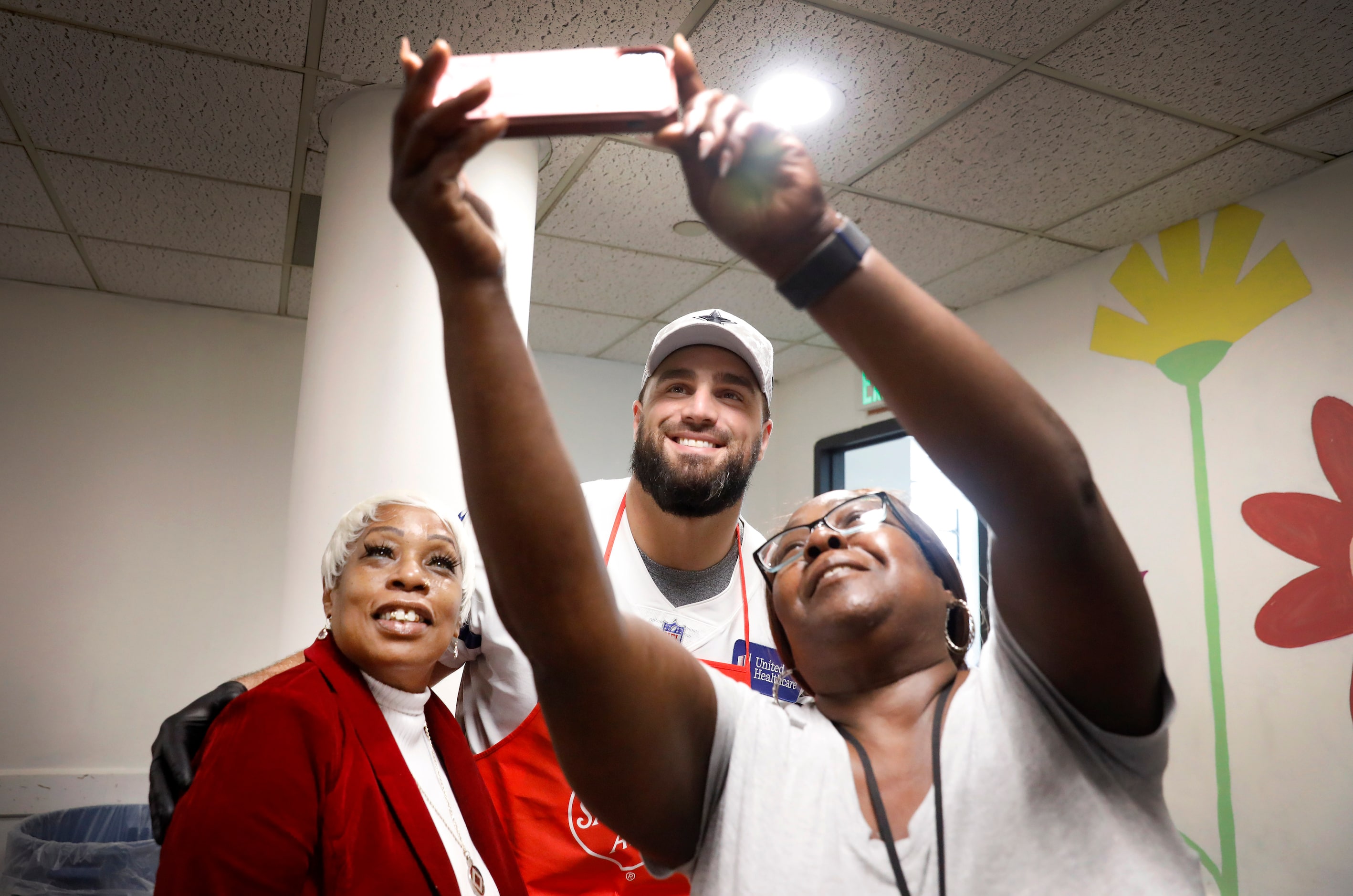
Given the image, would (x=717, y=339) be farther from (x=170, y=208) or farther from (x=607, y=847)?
(x=170, y=208)

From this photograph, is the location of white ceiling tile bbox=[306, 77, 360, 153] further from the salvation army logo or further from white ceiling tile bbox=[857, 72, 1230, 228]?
the salvation army logo

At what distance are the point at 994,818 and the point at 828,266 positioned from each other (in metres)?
0.49

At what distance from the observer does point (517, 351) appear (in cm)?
63

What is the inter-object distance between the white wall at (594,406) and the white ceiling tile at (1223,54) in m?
3.09

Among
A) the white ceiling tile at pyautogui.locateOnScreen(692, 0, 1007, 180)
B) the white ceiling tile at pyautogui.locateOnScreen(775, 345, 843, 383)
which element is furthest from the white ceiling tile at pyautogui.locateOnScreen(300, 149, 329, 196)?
the white ceiling tile at pyautogui.locateOnScreen(775, 345, 843, 383)

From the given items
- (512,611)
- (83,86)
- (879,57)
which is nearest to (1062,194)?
(879,57)

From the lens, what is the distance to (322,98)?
2379 mm

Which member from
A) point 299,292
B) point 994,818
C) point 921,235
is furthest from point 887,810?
point 299,292

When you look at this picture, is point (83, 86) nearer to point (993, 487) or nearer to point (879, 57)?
point (879, 57)

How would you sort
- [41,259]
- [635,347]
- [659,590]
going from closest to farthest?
[659,590]
[41,259]
[635,347]

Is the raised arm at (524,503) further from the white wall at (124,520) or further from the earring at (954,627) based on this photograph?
the white wall at (124,520)

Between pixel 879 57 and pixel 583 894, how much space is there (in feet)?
6.55

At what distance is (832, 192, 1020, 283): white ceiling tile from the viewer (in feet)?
9.77

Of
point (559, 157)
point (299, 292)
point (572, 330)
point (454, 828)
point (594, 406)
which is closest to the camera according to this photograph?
point (454, 828)
